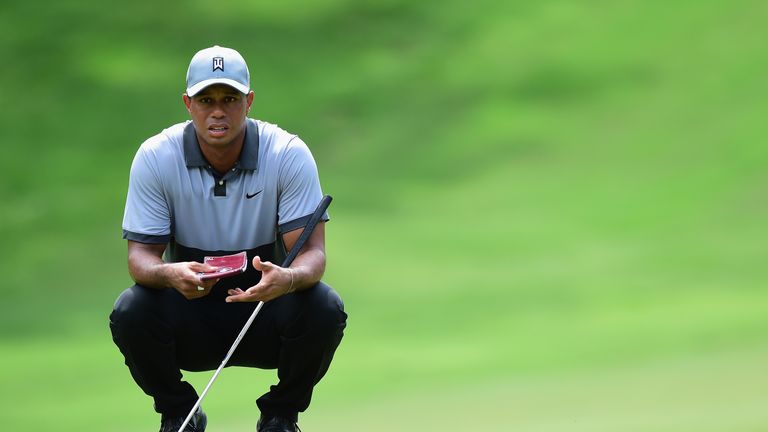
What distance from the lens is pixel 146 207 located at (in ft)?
9.87

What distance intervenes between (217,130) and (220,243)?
26 cm

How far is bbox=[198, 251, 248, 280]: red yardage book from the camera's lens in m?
2.83

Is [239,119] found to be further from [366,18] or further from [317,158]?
[366,18]

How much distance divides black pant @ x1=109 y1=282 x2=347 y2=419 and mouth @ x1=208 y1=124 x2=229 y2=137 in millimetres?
355

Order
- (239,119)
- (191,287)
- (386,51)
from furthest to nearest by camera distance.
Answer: (386,51) < (239,119) < (191,287)

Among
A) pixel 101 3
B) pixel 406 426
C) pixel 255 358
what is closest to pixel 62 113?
pixel 101 3

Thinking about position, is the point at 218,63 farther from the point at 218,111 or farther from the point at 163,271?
the point at 163,271

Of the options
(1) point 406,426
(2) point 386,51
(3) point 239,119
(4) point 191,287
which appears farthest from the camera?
(2) point 386,51

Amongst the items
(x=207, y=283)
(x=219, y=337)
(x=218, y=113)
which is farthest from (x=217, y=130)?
(x=219, y=337)

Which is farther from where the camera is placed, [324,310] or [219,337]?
[219,337]

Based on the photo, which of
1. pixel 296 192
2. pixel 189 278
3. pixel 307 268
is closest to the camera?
pixel 189 278

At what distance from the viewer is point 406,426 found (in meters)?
3.98

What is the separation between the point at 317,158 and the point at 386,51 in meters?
0.87

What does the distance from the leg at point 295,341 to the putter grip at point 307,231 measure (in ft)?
0.27
